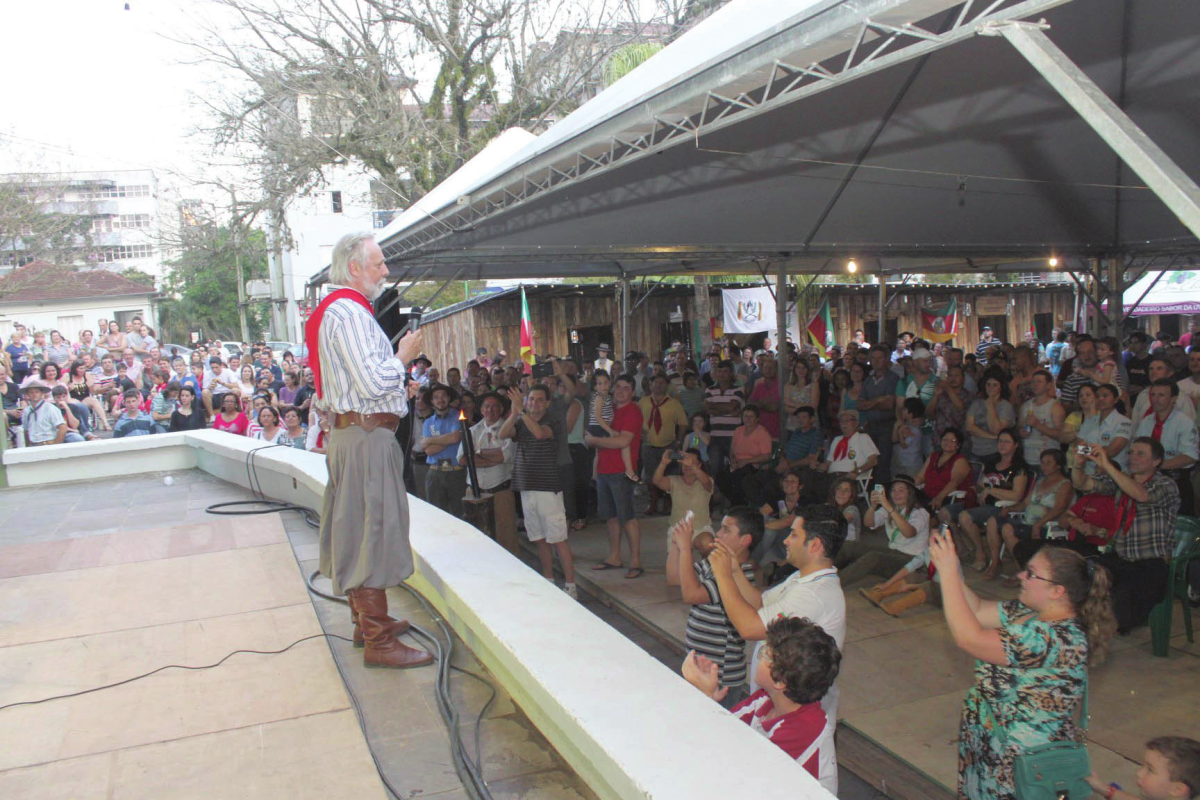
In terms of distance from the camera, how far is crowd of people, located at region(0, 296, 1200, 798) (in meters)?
2.69

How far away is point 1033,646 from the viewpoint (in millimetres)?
2650

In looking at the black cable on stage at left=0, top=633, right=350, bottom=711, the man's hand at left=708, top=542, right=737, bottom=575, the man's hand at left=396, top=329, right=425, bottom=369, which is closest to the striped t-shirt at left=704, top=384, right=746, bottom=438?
the man's hand at left=708, top=542, right=737, bottom=575

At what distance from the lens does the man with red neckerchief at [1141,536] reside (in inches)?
208

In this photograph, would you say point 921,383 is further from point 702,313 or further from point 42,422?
point 42,422

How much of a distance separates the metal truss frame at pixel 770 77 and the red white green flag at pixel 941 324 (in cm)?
1321

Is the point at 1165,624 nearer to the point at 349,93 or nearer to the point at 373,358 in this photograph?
the point at 373,358

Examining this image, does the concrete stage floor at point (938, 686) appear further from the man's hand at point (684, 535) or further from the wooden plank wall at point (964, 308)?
the wooden plank wall at point (964, 308)

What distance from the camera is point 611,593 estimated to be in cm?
722

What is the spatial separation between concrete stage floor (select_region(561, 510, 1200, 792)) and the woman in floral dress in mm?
1560

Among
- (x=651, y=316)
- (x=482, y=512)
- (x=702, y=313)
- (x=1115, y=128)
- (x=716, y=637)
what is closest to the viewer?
(x=1115, y=128)

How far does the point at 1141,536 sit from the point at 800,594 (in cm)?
334

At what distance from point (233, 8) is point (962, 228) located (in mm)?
15064

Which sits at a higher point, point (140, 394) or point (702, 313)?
point (702, 313)

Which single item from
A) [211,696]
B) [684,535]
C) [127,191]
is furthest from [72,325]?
[684,535]
